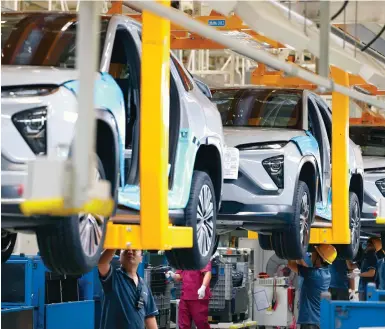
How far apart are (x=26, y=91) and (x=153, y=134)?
3.08 feet

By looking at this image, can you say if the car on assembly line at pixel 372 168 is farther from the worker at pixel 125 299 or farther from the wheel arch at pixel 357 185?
the worker at pixel 125 299

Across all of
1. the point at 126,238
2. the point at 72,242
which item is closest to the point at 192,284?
the point at 126,238

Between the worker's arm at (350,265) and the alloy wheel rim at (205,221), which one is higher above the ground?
the alloy wheel rim at (205,221)

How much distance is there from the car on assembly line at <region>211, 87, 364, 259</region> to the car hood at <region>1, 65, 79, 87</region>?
357cm

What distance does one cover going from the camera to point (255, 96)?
36.0ft

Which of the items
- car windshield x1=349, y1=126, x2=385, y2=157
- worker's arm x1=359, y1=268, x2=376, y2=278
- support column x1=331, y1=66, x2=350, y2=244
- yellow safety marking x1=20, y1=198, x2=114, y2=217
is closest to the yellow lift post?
yellow safety marking x1=20, y1=198, x2=114, y2=217

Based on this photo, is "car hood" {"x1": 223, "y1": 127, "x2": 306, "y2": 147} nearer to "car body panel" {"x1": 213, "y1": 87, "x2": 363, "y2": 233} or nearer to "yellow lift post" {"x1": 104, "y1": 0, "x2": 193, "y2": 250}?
"car body panel" {"x1": 213, "y1": 87, "x2": 363, "y2": 233}

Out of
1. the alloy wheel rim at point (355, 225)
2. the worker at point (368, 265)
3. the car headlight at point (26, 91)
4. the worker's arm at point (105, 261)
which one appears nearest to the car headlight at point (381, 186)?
the alloy wheel rim at point (355, 225)

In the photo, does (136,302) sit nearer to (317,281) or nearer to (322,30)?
(322,30)

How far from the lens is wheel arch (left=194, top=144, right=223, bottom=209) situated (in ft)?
27.2

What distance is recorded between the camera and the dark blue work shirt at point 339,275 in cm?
1827

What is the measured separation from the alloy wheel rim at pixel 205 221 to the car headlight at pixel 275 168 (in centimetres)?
167

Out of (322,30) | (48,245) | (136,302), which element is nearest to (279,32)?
(322,30)

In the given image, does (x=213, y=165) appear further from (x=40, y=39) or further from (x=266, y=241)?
(x=266, y=241)
